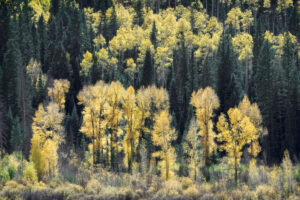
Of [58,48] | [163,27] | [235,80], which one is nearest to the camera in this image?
[235,80]

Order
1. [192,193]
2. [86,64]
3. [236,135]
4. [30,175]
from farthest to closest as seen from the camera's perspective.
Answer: [86,64], [236,135], [30,175], [192,193]

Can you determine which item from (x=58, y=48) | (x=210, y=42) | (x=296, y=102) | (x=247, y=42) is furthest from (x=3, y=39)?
(x=296, y=102)

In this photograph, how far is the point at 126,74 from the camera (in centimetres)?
8606

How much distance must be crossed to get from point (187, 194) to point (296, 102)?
103 ft

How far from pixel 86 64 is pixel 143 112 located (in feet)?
104

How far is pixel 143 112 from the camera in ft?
180

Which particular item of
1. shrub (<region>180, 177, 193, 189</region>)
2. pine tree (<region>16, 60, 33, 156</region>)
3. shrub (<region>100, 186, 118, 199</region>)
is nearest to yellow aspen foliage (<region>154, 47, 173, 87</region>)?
pine tree (<region>16, 60, 33, 156</region>)

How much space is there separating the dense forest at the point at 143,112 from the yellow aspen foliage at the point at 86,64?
0.36 m

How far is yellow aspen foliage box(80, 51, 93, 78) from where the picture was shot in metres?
81.2

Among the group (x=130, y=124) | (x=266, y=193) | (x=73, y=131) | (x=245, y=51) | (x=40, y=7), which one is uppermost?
(x=40, y=7)

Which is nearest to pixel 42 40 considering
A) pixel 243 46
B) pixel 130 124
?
pixel 243 46

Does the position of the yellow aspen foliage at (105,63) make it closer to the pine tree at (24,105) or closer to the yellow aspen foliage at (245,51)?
the pine tree at (24,105)

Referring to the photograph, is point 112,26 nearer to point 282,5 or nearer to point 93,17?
point 93,17

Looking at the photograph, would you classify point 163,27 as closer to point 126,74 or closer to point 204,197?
point 126,74
